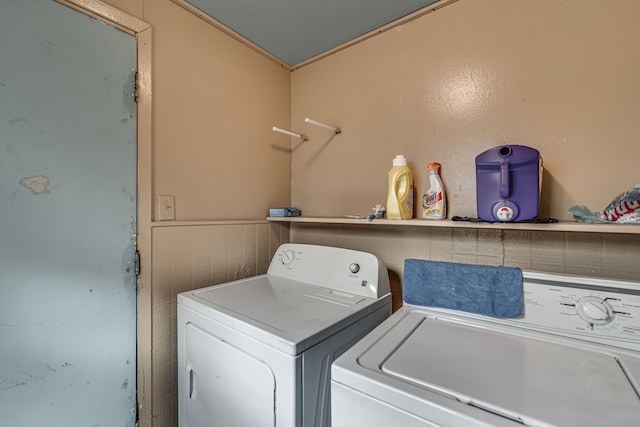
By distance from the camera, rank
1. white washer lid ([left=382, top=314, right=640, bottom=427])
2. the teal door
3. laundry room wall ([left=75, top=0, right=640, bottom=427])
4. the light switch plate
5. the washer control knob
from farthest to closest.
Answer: the light switch plate
laundry room wall ([left=75, top=0, right=640, bottom=427])
the teal door
the washer control knob
white washer lid ([left=382, top=314, right=640, bottom=427])

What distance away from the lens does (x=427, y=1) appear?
1.52 meters

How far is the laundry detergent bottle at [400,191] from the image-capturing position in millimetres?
1471

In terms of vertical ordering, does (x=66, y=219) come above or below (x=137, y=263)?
above

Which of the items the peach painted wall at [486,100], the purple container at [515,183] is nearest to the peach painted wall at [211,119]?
the peach painted wall at [486,100]

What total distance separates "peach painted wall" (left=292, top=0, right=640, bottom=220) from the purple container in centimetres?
26

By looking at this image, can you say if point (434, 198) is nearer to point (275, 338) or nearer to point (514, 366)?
point (514, 366)

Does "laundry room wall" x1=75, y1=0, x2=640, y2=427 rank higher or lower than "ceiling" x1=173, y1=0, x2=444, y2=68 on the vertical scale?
lower

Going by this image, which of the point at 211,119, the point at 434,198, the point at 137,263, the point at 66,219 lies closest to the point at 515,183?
the point at 434,198

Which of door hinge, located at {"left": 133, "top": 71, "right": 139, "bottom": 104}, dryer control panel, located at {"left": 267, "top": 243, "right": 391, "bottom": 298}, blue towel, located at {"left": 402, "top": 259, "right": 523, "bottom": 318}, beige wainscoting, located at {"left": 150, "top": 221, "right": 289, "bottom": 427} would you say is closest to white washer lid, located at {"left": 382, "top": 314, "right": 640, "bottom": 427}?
blue towel, located at {"left": 402, "top": 259, "right": 523, "bottom": 318}

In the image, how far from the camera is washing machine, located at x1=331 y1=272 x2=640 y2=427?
2.13 feet

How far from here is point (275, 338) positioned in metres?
0.98

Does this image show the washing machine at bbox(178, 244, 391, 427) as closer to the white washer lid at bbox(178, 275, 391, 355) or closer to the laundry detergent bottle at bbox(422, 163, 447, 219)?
the white washer lid at bbox(178, 275, 391, 355)

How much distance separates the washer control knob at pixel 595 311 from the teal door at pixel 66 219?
1918 millimetres

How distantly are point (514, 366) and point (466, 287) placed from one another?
36 cm
